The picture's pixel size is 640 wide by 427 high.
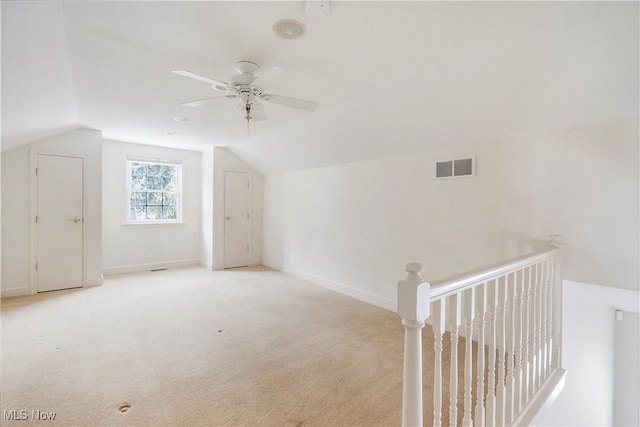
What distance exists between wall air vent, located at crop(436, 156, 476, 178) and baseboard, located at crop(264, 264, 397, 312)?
1.70 meters

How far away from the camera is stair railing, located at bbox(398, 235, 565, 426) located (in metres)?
1.10

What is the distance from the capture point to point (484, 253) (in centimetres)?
291

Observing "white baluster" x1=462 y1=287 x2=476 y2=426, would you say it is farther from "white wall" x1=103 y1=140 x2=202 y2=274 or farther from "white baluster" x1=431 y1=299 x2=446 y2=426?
"white wall" x1=103 y1=140 x2=202 y2=274

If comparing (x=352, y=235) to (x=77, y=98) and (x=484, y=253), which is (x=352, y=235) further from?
(x=77, y=98)

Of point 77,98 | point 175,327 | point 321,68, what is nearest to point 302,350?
point 175,327

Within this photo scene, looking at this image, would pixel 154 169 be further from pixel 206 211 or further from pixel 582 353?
pixel 582 353

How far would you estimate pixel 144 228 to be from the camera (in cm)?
563

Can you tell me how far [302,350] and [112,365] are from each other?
157 cm

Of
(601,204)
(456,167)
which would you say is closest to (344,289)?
(456,167)

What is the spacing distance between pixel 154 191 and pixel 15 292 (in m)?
2.49

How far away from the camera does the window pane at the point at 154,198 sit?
5719 mm

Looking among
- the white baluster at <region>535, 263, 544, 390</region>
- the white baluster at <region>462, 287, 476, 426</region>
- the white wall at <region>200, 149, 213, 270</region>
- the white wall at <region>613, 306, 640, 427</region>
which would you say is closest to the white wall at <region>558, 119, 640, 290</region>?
the white baluster at <region>535, 263, 544, 390</region>

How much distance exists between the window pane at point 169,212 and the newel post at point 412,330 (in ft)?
19.4

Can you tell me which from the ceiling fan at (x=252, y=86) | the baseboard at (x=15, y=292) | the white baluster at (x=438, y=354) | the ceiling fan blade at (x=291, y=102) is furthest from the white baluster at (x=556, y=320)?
the baseboard at (x=15, y=292)
